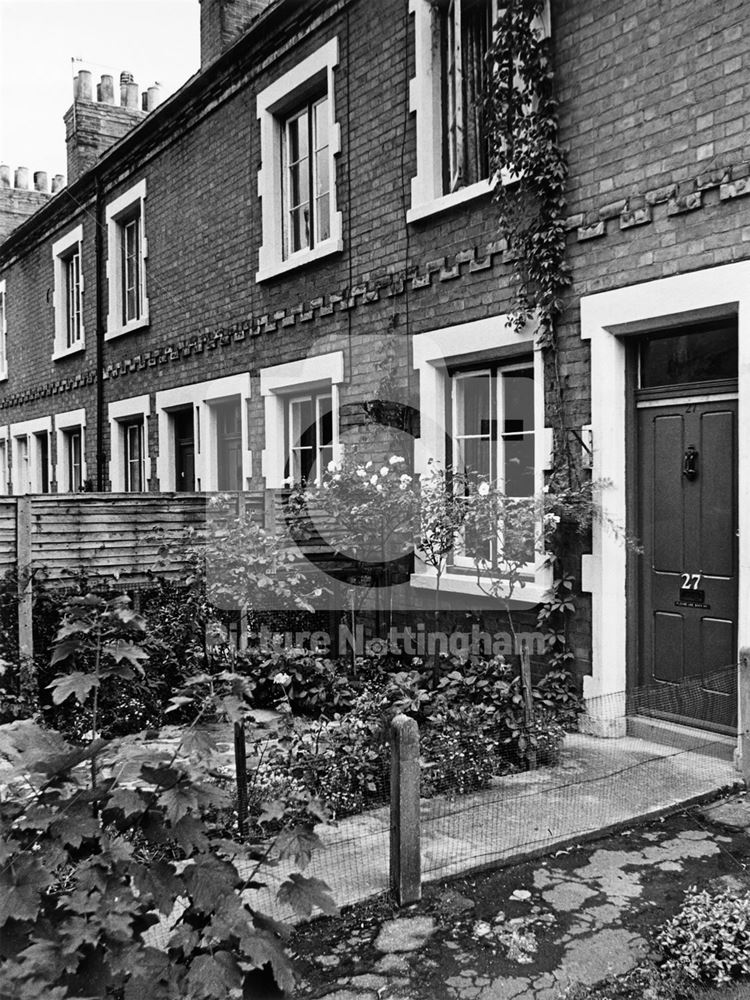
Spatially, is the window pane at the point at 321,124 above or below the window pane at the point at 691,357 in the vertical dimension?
above

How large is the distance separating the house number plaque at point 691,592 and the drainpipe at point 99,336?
33.7ft

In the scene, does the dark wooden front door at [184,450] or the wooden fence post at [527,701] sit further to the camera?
the dark wooden front door at [184,450]

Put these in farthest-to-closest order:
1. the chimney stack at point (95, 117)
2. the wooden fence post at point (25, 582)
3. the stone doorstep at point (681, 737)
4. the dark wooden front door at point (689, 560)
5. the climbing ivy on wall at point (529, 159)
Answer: the chimney stack at point (95, 117) < the wooden fence post at point (25, 582) < the climbing ivy on wall at point (529, 159) < the dark wooden front door at point (689, 560) < the stone doorstep at point (681, 737)

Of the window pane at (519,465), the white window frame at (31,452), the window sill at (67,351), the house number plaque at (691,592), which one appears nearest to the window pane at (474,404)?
the window pane at (519,465)

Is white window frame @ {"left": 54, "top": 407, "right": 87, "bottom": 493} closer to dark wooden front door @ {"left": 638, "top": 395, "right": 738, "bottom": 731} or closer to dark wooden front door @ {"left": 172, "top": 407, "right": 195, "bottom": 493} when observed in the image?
dark wooden front door @ {"left": 172, "top": 407, "right": 195, "bottom": 493}

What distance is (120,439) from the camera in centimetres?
1402

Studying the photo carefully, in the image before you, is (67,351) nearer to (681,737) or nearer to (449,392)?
(449,392)

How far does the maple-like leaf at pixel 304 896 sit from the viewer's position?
2.56 metres

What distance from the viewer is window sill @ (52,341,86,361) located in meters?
14.9

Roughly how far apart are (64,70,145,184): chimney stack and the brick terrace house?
2498 mm

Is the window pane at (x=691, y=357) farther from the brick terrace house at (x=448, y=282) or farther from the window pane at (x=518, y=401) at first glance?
the window pane at (x=518, y=401)

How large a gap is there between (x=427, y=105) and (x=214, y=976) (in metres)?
7.55

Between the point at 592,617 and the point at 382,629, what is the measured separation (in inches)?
98.0

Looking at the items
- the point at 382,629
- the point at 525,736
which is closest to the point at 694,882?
the point at 525,736
